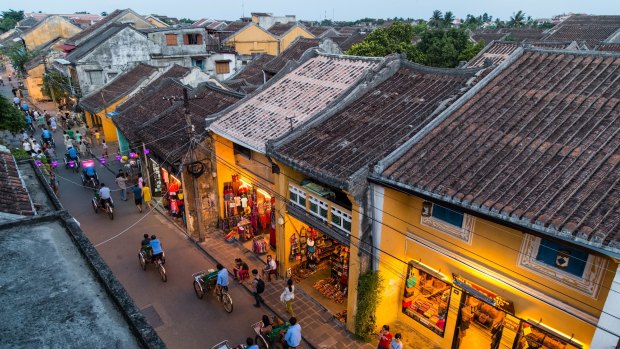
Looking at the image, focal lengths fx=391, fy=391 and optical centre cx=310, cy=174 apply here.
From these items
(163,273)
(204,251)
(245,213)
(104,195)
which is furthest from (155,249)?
A: (104,195)

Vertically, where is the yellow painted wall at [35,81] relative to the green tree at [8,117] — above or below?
below

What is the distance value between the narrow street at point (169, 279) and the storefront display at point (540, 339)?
835 centimetres

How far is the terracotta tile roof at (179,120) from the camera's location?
59.7 feet

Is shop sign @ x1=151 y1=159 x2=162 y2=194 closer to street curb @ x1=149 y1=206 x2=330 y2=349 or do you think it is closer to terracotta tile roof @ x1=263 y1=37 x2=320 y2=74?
street curb @ x1=149 y1=206 x2=330 y2=349

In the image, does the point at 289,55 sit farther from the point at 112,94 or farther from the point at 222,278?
the point at 222,278

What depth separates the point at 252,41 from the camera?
52.2 meters

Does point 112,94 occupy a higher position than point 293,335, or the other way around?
point 112,94

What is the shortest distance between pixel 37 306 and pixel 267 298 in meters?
9.99

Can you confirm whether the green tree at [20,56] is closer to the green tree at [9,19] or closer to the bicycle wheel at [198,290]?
the green tree at [9,19]

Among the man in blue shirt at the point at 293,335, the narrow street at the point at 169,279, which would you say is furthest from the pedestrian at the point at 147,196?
the man in blue shirt at the point at 293,335

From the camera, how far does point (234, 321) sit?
14.0 meters

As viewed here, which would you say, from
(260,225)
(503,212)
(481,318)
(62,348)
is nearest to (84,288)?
(62,348)

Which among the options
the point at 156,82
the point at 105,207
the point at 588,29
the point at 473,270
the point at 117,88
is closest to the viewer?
the point at 473,270

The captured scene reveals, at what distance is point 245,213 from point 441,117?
40.0ft
